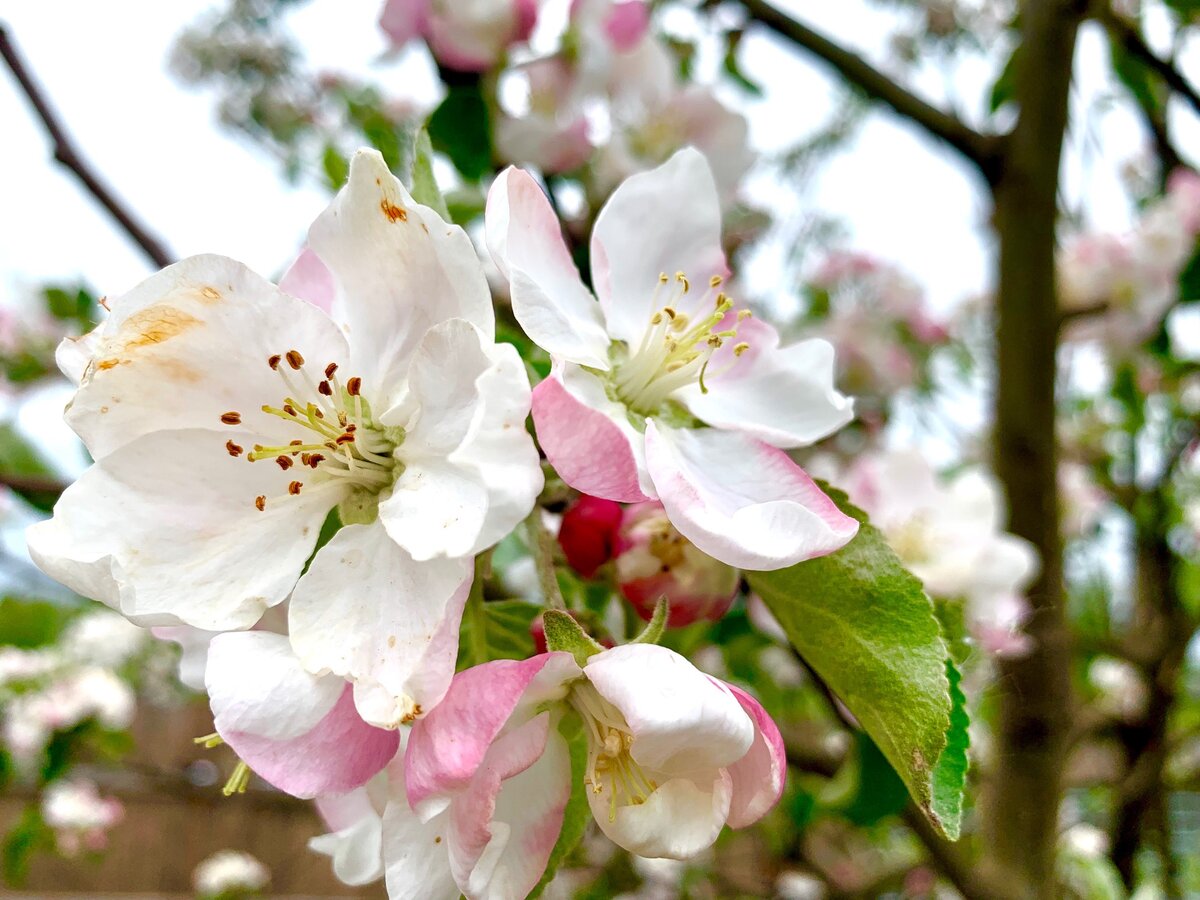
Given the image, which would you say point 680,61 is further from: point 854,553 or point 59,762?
point 59,762

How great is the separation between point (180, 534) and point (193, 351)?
0.07m

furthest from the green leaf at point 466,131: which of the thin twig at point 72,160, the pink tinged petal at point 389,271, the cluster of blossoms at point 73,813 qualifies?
the cluster of blossoms at point 73,813

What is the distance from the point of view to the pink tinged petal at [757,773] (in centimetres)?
31

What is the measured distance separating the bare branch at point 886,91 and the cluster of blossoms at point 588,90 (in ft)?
0.77

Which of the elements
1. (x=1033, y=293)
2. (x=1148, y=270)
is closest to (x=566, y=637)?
(x=1033, y=293)

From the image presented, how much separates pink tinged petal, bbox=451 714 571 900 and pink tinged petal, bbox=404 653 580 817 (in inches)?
0.4

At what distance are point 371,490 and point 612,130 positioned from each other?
53 centimetres

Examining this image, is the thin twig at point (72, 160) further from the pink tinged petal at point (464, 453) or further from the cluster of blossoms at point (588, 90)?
the pink tinged petal at point (464, 453)

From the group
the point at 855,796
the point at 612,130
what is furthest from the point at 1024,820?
the point at 612,130

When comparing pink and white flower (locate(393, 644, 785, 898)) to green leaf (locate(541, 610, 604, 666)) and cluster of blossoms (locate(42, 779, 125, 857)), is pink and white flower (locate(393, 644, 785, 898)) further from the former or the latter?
cluster of blossoms (locate(42, 779, 125, 857))

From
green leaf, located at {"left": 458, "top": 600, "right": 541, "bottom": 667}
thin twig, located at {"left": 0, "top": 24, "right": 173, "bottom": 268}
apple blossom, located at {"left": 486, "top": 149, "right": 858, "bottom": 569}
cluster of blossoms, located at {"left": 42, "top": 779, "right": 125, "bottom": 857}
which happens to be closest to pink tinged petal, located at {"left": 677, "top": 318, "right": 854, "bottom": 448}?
apple blossom, located at {"left": 486, "top": 149, "right": 858, "bottom": 569}

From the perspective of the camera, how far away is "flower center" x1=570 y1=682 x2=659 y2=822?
320 mm

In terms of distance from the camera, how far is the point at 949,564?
0.86m

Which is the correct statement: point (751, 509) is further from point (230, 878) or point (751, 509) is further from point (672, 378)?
point (230, 878)
